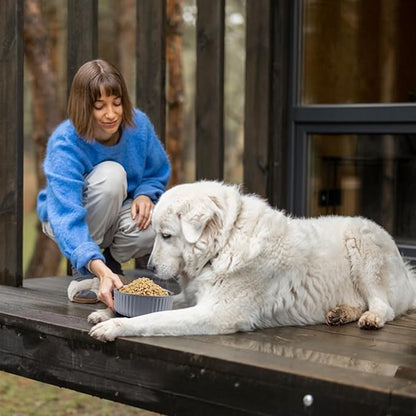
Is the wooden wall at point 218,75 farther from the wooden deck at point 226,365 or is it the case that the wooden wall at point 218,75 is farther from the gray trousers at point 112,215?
the wooden deck at point 226,365

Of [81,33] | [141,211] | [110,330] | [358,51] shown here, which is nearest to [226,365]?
[110,330]

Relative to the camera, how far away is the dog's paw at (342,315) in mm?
3094

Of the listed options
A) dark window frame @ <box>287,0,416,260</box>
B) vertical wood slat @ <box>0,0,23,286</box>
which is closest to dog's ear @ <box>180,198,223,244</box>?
vertical wood slat @ <box>0,0,23,286</box>

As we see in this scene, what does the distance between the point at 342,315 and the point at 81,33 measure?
2.14m

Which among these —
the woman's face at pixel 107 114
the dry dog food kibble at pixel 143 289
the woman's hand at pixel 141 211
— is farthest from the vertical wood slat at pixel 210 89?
the dry dog food kibble at pixel 143 289

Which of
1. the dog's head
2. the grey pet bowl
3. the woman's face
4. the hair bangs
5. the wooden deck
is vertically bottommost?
the wooden deck

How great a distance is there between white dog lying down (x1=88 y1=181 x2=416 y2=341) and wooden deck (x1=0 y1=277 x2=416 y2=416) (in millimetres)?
65

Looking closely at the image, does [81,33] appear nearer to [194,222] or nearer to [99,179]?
[99,179]

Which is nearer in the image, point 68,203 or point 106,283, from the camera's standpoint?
point 106,283

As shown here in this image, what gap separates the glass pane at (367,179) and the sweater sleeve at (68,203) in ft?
6.09

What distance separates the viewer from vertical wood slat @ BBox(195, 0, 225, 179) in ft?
15.0

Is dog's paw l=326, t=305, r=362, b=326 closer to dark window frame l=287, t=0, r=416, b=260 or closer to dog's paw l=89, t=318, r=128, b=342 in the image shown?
dog's paw l=89, t=318, r=128, b=342

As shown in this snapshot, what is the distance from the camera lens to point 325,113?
4.65 meters

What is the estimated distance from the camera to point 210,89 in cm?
466
